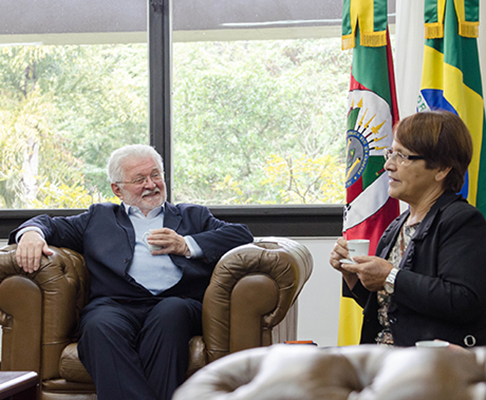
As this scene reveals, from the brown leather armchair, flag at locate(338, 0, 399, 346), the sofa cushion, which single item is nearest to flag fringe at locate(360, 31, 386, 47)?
flag at locate(338, 0, 399, 346)

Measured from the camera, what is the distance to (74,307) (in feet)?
7.29

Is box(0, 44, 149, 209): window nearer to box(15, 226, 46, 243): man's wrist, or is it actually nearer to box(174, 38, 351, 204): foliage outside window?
box(174, 38, 351, 204): foliage outside window

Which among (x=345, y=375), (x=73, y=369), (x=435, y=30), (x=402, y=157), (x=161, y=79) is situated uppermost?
(x=435, y=30)

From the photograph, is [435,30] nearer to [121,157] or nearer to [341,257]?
[341,257]

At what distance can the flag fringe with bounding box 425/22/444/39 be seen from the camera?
2.66 m

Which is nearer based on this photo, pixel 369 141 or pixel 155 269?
pixel 155 269

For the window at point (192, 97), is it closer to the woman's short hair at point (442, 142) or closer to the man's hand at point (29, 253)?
the man's hand at point (29, 253)

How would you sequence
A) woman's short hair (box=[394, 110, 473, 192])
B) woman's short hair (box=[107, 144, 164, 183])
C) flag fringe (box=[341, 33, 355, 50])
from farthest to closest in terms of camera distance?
flag fringe (box=[341, 33, 355, 50]) < woman's short hair (box=[107, 144, 164, 183]) < woman's short hair (box=[394, 110, 473, 192])

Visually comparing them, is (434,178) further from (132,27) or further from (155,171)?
(132,27)

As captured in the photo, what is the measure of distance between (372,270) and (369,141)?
1.13 metres

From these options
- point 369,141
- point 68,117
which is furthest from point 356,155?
point 68,117

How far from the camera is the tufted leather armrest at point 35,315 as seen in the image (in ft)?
6.91

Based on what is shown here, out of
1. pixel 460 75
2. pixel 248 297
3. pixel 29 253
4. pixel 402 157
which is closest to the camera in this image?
pixel 402 157

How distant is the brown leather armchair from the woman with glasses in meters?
0.31
